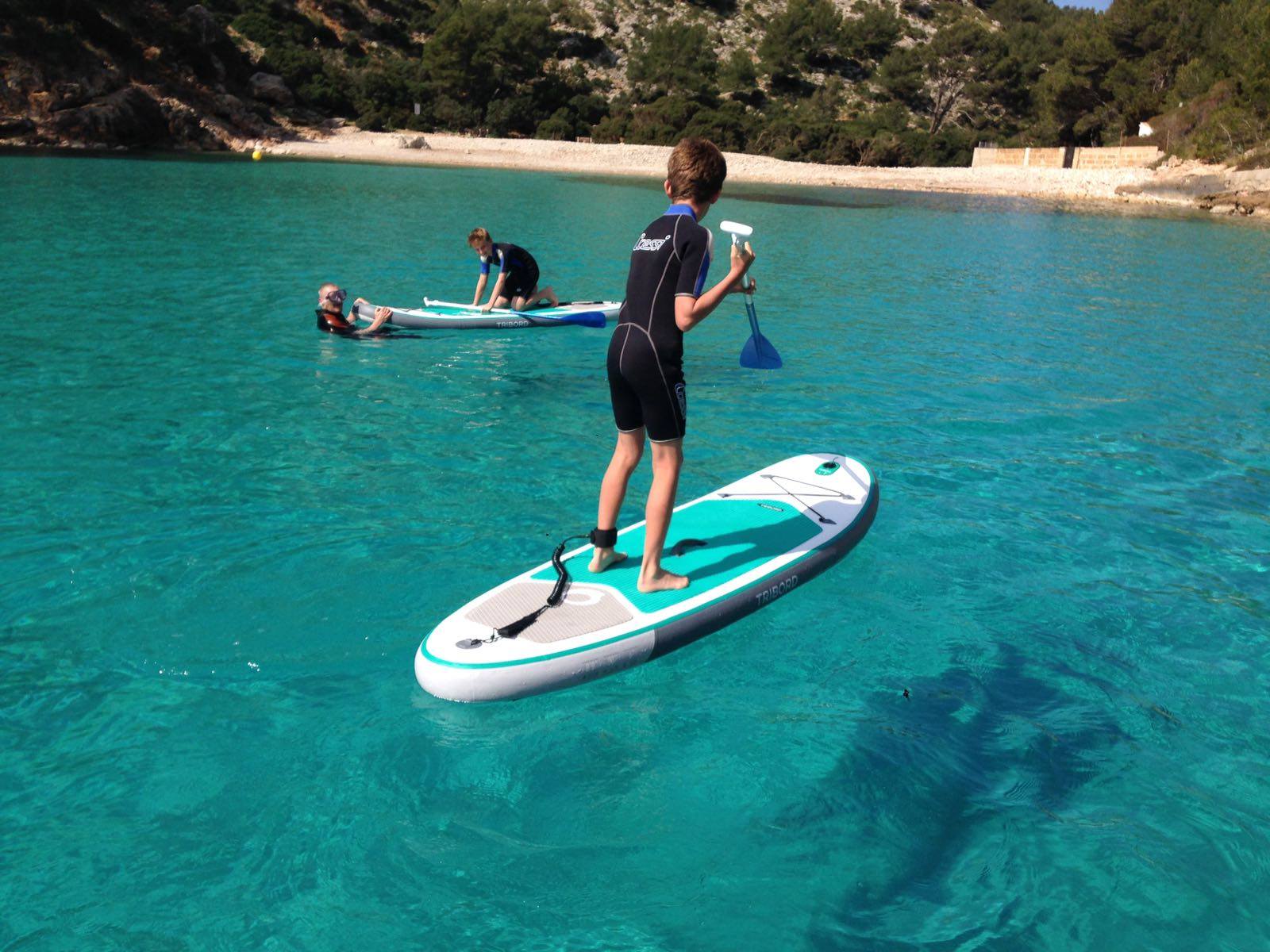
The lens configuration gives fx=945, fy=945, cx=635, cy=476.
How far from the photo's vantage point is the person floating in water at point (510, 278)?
13625 mm

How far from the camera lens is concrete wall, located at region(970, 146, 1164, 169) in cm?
5925

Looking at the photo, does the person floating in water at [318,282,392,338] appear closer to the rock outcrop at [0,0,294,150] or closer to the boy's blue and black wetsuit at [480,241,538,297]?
the boy's blue and black wetsuit at [480,241,538,297]

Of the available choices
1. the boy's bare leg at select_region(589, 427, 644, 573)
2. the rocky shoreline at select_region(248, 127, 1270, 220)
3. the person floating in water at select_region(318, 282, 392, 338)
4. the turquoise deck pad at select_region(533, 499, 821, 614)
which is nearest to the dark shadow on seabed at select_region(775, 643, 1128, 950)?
the turquoise deck pad at select_region(533, 499, 821, 614)

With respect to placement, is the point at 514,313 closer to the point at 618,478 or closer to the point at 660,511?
the point at 618,478

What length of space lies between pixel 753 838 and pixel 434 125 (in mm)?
75330

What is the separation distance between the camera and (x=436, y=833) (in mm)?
3951

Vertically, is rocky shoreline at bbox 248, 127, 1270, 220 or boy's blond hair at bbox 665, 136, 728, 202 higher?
rocky shoreline at bbox 248, 127, 1270, 220

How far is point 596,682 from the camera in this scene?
5109mm

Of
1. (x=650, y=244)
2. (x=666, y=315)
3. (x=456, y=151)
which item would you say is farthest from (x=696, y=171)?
(x=456, y=151)

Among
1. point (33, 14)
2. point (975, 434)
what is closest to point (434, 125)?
point (33, 14)

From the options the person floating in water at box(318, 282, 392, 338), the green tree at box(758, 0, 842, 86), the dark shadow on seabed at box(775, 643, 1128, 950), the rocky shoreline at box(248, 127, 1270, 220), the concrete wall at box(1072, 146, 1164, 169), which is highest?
the green tree at box(758, 0, 842, 86)

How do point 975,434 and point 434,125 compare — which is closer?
point 975,434

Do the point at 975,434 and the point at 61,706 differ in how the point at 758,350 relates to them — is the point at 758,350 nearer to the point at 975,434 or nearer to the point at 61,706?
the point at 975,434

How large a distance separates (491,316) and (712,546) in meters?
8.50
